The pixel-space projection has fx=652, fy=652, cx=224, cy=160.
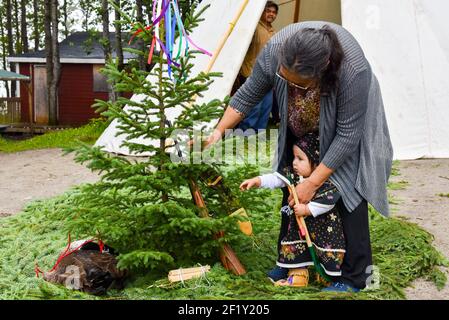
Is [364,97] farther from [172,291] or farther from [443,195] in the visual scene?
[443,195]

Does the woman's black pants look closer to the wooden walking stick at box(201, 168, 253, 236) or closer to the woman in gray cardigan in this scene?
the woman in gray cardigan

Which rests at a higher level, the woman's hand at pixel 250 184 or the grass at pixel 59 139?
the woman's hand at pixel 250 184

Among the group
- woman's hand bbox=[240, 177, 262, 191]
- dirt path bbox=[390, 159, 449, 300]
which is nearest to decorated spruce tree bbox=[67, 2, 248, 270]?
woman's hand bbox=[240, 177, 262, 191]

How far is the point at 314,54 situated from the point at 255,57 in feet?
18.1

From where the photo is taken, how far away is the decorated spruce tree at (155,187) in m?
3.15

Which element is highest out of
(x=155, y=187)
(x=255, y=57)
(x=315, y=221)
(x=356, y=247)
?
(x=255, y=57)

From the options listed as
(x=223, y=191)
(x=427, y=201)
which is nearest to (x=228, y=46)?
(x=427, y=201)

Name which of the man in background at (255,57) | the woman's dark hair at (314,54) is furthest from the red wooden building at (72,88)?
the woman's dark hair at (314,54)

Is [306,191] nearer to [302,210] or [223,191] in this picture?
[302,210]

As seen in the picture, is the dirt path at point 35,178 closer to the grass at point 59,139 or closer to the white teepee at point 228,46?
the white teepee at point 228,46

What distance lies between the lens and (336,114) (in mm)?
2955

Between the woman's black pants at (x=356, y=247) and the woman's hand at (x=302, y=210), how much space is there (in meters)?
0.15

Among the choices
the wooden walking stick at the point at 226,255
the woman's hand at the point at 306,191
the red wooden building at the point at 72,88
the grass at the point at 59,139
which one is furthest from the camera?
the red wooden building at the point at 72,88

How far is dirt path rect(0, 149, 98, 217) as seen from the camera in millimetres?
6004
